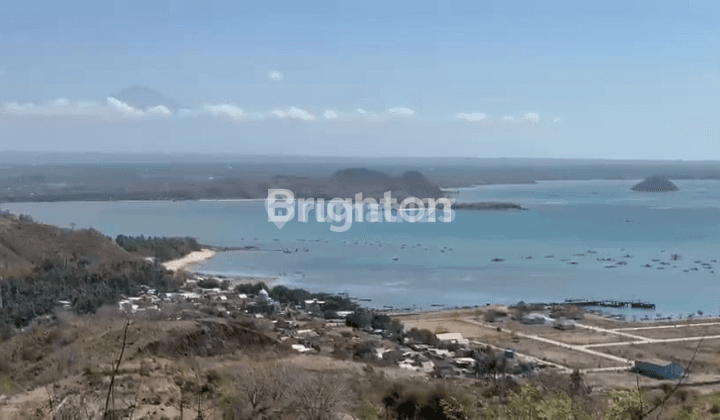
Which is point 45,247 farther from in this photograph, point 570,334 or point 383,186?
point 383,186

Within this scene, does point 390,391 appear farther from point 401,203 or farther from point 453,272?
point 401,203

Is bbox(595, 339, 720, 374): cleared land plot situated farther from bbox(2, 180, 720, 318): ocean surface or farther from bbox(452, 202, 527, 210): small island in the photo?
bbox(452, 202, 527, 210): small island

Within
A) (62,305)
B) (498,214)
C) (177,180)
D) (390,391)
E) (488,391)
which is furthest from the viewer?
(177,180)

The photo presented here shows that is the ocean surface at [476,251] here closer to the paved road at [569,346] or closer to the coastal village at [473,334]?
the coastal village at [473,334]

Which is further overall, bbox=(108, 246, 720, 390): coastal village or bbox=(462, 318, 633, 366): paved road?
bbox=(462, 318, 633, 366): paved road

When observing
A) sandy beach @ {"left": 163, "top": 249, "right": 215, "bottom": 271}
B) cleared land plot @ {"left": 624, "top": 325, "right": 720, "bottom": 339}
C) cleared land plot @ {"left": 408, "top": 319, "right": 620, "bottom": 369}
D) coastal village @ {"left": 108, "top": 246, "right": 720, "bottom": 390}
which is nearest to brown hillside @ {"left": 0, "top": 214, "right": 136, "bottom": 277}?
sandy beach @ {"left": 163, "top": 249, "right": 215, "bottom": 271}

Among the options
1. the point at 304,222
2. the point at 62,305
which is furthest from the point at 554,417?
the point at 304,222
